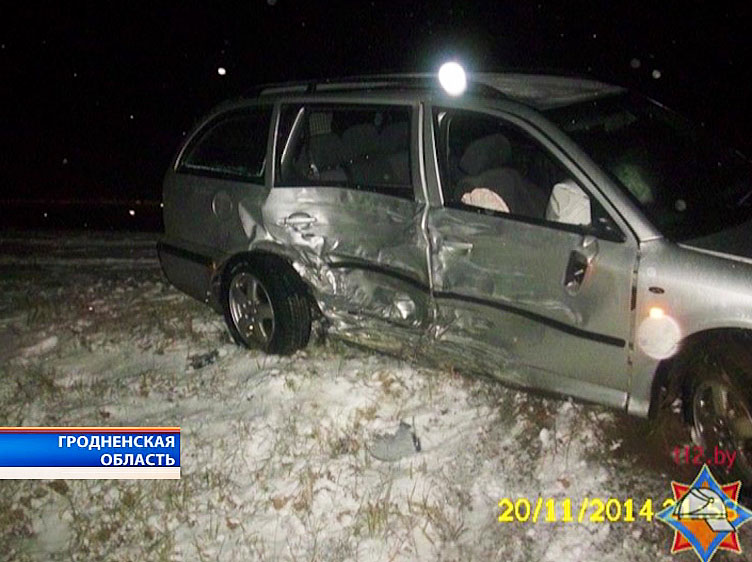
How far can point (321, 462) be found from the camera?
410cm

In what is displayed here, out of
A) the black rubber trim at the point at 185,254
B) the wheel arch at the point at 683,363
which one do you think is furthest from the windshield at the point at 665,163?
the black rubber trim at the point at 185,254

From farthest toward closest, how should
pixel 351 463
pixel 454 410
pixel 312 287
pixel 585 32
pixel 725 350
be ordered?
pixel 585 32 → pixel 312 287 → pixel 454 410 → pixel 351 463 → pixel 725 350

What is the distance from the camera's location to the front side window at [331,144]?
4754 millimetres

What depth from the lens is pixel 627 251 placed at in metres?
3.49

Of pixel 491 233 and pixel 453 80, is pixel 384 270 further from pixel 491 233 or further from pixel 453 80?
pixel 453 80

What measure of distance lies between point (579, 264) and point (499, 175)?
2.64 ft

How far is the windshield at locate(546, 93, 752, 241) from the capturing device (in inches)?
144

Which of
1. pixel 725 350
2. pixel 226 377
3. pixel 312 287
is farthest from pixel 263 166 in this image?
pixel 725 350

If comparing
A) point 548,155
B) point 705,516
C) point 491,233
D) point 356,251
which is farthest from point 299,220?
point 705,516

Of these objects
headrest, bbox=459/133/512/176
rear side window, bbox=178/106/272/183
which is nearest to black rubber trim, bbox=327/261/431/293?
headrest, bbox=459/133/512/176

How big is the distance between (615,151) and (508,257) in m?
0.71

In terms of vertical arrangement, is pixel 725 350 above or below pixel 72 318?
above

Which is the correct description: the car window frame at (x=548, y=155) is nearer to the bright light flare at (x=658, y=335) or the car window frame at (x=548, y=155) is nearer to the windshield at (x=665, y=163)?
the windshield at (x=665, y=163)

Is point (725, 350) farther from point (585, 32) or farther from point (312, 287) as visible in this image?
point (585, 32)
